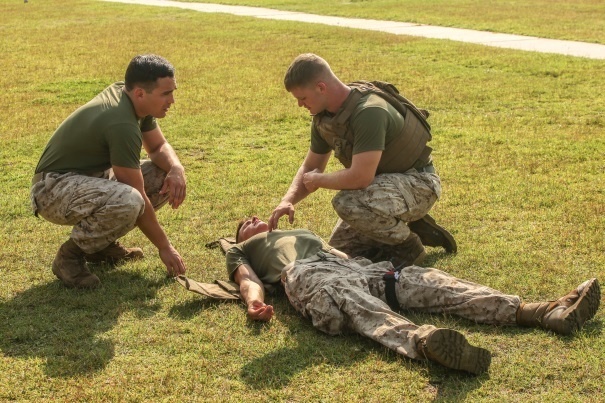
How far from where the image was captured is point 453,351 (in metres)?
4.27

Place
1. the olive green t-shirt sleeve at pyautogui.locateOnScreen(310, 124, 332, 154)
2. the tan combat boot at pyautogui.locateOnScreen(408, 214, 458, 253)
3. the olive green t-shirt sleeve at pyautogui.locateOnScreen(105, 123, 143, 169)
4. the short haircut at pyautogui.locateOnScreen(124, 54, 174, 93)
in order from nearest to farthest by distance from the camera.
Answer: the olive green t-shirt sleeve at pyautogui.locateOnScreen(105, 123, 143, 169) → the short haircut at pyautogui.locateOnScreen(124, 54, 174, 93) → the olive green t-shirt sleeve at pyautogui.locateOnScreen(310, 124, 332, 154) → the tan combat boot at pyautogui.locateOnScreen(408, 214, 458, 253)

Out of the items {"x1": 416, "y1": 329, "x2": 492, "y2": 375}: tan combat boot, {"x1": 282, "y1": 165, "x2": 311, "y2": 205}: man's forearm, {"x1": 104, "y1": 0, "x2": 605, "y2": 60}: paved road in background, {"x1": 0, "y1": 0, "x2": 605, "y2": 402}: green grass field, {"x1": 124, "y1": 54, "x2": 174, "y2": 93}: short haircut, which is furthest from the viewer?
{"x1": 104, "y1": 0, "x2": 605, "y2": 60}: paved road in background

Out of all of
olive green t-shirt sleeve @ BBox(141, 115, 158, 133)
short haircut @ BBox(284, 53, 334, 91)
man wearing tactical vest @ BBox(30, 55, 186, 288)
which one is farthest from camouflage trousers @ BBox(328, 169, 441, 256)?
olive green t-shirt sleeve @ BBox(141, 115, 158, 133)

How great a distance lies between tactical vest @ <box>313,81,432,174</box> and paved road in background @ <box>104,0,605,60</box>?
9271 millimetres

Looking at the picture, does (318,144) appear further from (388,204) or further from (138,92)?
(138,92)

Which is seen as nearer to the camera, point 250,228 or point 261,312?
point 261,312

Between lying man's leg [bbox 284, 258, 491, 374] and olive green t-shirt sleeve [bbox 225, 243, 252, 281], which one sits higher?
lying man's leg [bbox 284, 258, 491, 374]

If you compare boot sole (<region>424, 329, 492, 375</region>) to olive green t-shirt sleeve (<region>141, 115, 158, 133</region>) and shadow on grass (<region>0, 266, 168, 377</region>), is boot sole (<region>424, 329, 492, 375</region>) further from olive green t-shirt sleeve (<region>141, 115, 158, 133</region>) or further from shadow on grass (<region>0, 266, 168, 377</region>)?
olive green t-shirt sleeve (<region>141, 115, 158, 133</region>)

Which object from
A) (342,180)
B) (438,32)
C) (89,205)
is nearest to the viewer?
(342,180)

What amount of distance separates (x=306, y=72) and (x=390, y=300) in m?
1.48

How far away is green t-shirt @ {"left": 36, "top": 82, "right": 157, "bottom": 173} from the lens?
5.66 m

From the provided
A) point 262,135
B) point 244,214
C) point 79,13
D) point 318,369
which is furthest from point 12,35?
point 318,369

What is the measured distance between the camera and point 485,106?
36.2ft

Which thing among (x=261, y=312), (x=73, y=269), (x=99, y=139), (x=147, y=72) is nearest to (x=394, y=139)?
(x=261, y=312)
